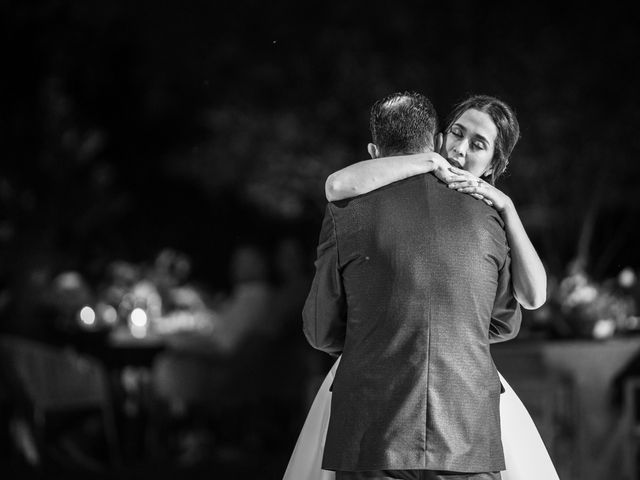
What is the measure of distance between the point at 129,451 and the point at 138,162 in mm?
9127

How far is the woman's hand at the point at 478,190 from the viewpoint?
2654mm

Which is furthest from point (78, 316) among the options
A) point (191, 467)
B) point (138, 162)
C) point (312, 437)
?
point (138, 162)

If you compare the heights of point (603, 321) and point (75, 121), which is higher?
point (75, 121)

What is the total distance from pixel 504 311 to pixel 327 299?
49 centimetres

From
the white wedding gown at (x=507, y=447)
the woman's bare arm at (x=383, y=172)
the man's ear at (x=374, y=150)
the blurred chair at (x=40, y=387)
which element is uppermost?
the man's ear at (x=374, y=150)

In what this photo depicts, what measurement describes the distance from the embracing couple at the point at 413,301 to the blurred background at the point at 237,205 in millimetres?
3568

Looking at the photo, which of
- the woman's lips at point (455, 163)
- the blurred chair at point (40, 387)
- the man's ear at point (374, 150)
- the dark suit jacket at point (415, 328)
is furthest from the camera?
the blurred chair at point (40, 387)

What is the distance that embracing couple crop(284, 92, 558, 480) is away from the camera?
255cm

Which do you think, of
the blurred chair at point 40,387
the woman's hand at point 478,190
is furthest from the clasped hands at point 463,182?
the blurred chair at point 40,387

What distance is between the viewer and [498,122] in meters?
2.96

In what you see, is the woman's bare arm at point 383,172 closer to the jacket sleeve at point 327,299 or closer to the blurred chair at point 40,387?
the jacket sleeve at point 327,299

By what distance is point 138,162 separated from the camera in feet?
55.4

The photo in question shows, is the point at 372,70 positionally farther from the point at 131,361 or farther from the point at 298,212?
the point at 131,361

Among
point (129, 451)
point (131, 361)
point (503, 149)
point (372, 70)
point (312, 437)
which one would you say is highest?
point (372, 70)
